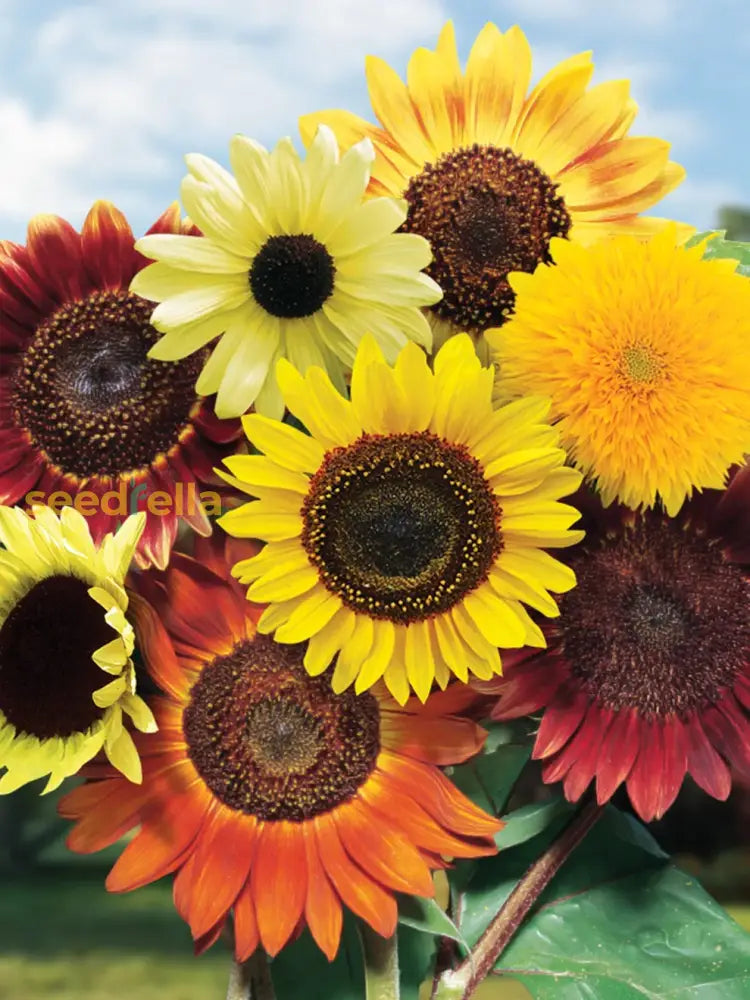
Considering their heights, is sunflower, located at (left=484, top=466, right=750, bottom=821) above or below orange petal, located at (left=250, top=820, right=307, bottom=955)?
above

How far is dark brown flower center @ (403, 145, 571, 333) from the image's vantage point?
0.52 meters

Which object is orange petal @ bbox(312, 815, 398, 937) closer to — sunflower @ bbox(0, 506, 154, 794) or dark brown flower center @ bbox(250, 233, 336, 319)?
sunflower @ bbox(0, 506, 154, 794)

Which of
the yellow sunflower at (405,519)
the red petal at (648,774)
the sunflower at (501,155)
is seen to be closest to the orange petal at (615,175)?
the sunflower at (501,155)

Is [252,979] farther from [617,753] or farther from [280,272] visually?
[280,272]

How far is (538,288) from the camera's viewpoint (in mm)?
492

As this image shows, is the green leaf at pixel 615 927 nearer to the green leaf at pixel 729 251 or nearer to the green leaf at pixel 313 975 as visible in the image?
the green leaf at pixel 313 975

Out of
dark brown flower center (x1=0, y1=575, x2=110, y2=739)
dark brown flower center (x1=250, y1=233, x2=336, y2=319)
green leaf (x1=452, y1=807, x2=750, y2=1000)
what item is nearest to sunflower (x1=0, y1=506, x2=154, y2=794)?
dark brown flower center (x1=0, y1=575, x2=110, y2=739)

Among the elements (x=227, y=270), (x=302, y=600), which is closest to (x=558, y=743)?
(x=302, y=600)

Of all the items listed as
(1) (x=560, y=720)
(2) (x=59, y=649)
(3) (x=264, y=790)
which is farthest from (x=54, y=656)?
(1) (x=560, y=720)

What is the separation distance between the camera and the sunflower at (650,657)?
0.53 meters

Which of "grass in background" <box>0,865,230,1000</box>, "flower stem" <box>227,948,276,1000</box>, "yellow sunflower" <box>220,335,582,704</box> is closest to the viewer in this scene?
"yellow sunflower" <box>220,335,582,704</box>

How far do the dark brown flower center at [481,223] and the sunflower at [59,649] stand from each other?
0.52 ft

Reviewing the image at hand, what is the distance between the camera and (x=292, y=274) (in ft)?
1.61

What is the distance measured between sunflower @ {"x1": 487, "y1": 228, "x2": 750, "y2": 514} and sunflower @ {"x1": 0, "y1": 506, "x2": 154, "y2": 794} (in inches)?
6.7
